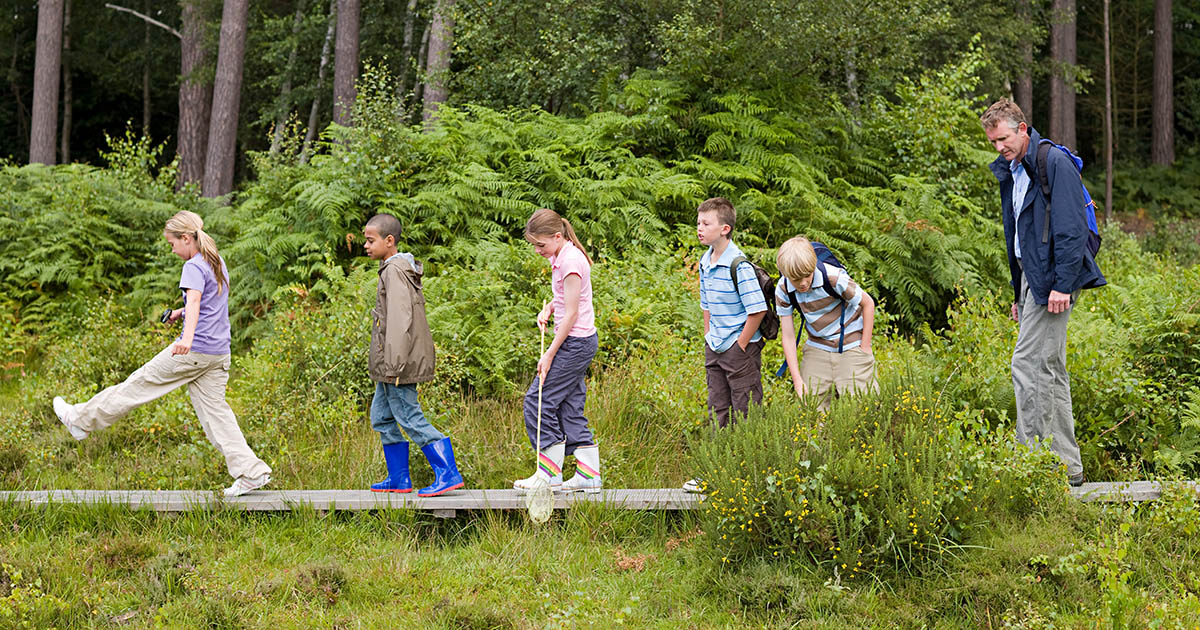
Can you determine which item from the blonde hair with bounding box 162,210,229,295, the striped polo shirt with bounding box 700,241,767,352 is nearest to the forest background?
the striped polo shirt with bounding box 700,241,767,352

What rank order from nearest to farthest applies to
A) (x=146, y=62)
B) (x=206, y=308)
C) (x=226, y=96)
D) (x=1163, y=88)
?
(x=206, y=308) < (x=226, y=96) < (x=1163, y=88) < (x=146, y=62)

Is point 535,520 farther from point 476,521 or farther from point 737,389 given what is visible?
point 737,389

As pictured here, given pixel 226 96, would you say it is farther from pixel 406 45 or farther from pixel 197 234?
pixel 197 234

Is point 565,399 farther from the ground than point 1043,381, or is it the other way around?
point 1043,381

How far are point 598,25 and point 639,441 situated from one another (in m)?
7.86

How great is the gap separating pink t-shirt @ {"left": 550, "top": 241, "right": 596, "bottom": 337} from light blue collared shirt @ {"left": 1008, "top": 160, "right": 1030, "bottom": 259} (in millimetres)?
2384

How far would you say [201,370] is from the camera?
5.86 meters

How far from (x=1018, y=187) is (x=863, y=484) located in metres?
1.92

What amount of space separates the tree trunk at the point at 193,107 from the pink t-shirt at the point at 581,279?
16.8m

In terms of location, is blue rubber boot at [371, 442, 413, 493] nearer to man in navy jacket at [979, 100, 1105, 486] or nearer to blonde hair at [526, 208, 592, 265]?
blonde hair at [526, 208, 592, 265]

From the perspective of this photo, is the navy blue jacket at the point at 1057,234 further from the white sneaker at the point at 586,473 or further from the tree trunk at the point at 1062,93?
the tree trunk at the point at 1062,93

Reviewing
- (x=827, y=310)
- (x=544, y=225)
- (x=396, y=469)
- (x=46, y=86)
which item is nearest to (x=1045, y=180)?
(x=827, y=310)

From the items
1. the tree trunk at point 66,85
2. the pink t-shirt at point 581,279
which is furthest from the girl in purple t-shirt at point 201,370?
the tree trunk at point 66,85

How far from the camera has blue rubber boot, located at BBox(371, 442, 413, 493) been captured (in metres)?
5.78
